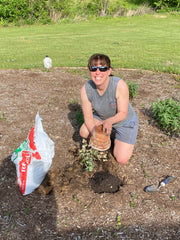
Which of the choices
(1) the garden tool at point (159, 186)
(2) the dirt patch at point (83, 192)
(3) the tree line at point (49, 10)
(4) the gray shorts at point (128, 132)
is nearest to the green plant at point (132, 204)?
(2) the dirt patch at point (83, 192)

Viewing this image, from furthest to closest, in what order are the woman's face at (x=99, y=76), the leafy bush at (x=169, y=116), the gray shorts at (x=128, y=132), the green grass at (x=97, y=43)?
the green grass at (x=97, y=43), the leafy bush at (x=169, y=116), the gray shorts at (x=128, y=132), the woman's face at (x=99, y=76)

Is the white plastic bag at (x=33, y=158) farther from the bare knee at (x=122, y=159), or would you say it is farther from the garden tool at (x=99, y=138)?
the bare knee at (x=122, y=159)

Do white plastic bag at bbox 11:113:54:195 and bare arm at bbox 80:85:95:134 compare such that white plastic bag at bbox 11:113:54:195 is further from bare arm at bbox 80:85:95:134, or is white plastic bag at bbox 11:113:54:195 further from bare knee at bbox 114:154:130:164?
bare knee at bbox 114:154:130:164

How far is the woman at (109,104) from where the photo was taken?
2836mm

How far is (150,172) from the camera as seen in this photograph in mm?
3057

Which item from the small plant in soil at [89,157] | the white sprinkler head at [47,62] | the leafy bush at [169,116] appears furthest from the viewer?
the white sprinkler head at [47,62]

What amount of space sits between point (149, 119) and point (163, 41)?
8.13 metres

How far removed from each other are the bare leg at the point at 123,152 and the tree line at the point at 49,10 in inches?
575

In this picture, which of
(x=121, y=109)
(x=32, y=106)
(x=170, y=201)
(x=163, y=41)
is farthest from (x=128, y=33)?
(x=170, y=201)

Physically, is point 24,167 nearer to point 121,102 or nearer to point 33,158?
→ point 33,158

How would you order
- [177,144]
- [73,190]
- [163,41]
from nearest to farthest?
[73,190] < [177,144] < [163,41]

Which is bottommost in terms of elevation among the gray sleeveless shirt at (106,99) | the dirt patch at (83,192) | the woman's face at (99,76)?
the dirt patch at (83,192)

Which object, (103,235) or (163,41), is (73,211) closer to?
(103,235)

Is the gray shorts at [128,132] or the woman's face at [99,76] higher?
the woman's face at [99,76]
